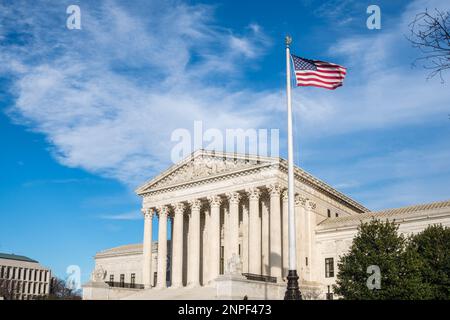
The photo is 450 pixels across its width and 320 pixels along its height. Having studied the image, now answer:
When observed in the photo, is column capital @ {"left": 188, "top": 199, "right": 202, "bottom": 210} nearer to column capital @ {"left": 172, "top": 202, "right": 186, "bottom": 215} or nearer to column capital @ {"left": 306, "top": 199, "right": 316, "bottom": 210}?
column capital @ {"left": 172, "top": 202, "right": 186, "bottom": 215}

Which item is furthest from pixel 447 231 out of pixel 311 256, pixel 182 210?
pixel 182 210

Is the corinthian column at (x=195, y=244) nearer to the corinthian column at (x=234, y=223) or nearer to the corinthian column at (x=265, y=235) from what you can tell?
the corinthian column at (x=234, y=223)

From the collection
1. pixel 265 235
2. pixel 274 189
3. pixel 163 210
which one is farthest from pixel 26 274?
pixel 274 189

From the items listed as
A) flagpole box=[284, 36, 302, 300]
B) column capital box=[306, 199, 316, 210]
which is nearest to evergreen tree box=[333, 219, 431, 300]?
column capital box=[306, 199, 316, 210]

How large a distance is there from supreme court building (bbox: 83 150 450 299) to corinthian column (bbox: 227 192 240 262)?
0.36 ft

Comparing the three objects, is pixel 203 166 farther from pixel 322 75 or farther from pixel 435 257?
pixel 322 75

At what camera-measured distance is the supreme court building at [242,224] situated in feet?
184

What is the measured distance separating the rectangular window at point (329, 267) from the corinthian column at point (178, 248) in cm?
1685

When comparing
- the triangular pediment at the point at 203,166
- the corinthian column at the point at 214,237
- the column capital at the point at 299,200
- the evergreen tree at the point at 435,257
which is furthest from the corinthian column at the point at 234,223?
the evergreen tree at the point at 435,257

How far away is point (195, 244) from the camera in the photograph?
62750mm
